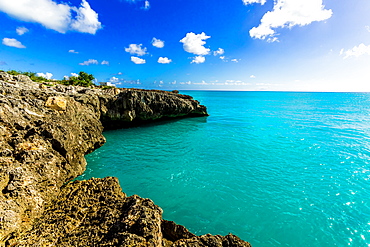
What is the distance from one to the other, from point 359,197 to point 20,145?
19.5m

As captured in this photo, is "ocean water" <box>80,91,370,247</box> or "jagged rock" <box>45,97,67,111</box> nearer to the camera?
"ocean water" <box>80,91,370,247</box>

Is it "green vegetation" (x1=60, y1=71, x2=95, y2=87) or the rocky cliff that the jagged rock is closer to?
the rocky cliff

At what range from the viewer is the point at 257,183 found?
11.3m

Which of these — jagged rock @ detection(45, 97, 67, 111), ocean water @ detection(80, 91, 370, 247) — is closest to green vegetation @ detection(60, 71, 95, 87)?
ocean water @ detection(80, 91, 370, 247)

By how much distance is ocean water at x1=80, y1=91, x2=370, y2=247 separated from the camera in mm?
7719

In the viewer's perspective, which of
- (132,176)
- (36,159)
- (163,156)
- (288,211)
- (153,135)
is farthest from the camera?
(153,135)

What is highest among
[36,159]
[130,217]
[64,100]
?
[64,100]

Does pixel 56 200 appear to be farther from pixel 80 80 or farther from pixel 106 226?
pixel 80 80

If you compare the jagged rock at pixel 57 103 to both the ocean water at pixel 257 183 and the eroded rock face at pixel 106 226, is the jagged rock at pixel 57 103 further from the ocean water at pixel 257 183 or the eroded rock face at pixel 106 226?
the eroded rock face at pixel 106 226

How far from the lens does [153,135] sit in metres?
23.9

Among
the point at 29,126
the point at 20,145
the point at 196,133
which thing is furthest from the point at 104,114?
the point at 20,145

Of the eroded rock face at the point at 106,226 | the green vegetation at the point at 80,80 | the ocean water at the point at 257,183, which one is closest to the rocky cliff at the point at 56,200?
the eroded rock face at the point at 106,226

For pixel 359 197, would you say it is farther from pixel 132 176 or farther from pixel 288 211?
pixel 132 176

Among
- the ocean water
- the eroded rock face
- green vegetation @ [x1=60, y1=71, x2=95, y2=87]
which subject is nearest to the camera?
the eroded rock face
